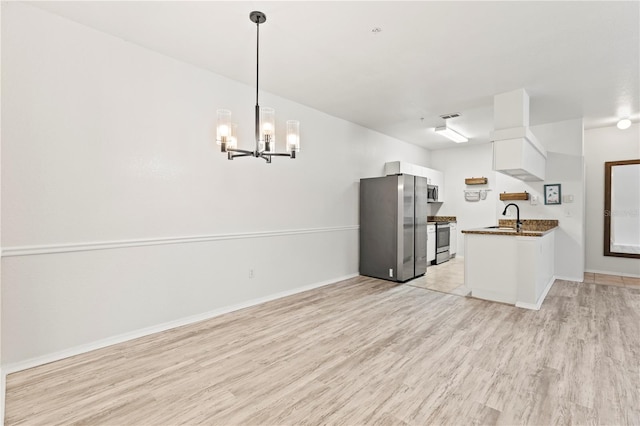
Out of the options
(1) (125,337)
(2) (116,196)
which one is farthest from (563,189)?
(1) (125,337)

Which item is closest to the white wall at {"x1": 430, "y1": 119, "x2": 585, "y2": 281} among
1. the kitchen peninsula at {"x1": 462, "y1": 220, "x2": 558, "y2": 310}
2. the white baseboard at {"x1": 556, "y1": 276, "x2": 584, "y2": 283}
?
the white baseboard at {"x1": 556, "y1": 276, "x2": 584, "y2": 283}

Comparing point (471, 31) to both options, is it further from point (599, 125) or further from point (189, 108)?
point (599, 125)

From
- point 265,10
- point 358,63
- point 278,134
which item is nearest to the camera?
point 265,10

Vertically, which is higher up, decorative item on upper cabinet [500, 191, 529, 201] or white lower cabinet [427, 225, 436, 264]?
decorative item on upper cabinet [500, 191, 529, 201]

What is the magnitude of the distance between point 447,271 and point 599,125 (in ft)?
12.6

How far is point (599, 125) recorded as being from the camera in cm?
568

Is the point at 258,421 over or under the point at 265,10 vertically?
under

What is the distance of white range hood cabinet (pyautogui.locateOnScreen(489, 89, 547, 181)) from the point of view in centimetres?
393

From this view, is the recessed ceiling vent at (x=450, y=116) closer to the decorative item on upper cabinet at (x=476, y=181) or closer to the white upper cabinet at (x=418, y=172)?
the white upper cabinet at (x=418, y=172)

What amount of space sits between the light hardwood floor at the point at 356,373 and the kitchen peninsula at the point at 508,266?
359 mm

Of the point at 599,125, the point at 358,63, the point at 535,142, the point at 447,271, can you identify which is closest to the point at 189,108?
the point at 358,63

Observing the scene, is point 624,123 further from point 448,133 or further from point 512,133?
point 512,133

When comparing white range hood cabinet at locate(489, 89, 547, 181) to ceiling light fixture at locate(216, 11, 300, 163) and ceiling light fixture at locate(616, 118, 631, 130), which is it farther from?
ceiling light fixture at locate(216, 11, 300, 163)

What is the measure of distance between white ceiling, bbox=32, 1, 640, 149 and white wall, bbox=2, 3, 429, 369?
32 centimetres
